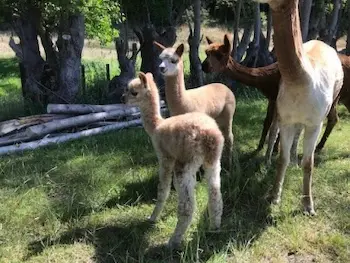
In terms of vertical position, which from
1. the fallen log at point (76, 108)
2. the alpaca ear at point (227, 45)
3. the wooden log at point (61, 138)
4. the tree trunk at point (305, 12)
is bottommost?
the wooden log at point (61, 138)

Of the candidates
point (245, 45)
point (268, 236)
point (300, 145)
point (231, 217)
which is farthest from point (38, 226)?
point (245, 45)

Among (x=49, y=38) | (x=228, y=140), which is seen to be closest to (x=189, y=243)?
(x=228, y=140)

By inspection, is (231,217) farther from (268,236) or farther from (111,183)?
(111,183)

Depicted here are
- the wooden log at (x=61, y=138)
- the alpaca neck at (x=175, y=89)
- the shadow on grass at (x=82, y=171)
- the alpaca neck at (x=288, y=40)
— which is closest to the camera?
the alpaca neck at (x=288, y=40)

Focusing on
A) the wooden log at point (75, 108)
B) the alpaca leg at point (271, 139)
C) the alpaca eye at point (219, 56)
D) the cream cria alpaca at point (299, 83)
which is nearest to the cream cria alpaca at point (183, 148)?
the cream cria alpaca at point (299, 83)

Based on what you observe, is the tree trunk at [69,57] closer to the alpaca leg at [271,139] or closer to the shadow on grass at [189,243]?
the shadow on grass at [189,243]

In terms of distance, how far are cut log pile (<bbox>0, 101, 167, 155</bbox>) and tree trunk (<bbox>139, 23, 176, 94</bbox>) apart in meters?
1.78

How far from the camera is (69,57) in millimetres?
8227

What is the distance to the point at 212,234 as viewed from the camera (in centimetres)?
429

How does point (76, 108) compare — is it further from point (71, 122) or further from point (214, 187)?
point (214, 187)

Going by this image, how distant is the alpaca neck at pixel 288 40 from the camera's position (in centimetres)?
392

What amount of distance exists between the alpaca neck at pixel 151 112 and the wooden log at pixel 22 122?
3.32m

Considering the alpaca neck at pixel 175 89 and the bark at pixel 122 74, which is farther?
the bark at pixel 122 74

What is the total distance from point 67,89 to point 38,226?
4.26 meters
